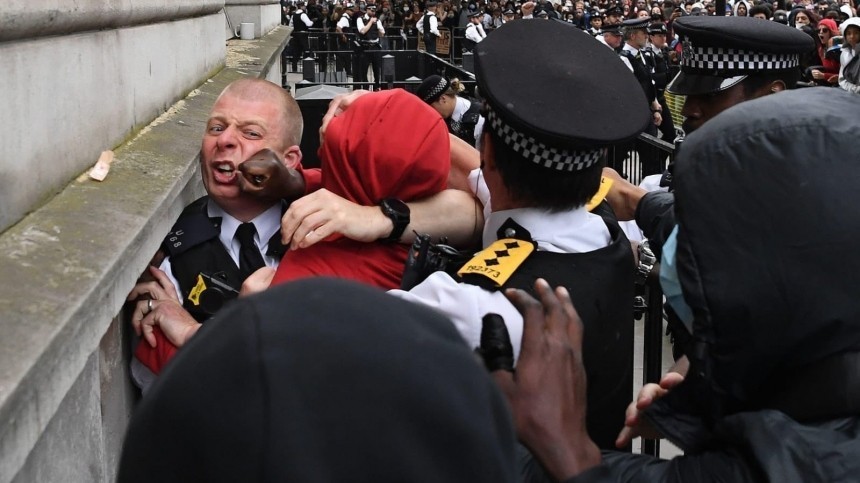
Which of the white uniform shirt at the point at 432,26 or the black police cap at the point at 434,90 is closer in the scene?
the black police cap at the point at 434,90

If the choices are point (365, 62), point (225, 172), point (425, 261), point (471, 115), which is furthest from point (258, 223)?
point (365, 62)

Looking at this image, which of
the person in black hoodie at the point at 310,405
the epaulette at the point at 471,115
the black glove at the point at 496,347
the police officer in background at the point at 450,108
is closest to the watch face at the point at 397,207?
the black glove at the point at 496,347

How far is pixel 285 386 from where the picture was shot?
1038 millimetres

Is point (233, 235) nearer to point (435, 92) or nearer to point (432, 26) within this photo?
point (435, 92)

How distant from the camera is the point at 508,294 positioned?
195 centimetres

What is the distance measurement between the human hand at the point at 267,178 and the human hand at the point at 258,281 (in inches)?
9.1

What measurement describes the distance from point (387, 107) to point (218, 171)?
2.03 ft

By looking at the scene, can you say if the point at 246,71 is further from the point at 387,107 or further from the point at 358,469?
the point at 358,469

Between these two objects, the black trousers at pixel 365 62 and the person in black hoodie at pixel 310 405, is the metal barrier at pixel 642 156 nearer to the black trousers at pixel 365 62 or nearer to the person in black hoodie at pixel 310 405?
the person in black hoodie at pixel 310 405

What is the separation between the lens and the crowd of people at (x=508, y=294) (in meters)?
1.06

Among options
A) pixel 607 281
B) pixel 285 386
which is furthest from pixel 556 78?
pixel 285 386

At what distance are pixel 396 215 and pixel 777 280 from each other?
4.10 feet

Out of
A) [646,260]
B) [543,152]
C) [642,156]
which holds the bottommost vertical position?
[642,156]

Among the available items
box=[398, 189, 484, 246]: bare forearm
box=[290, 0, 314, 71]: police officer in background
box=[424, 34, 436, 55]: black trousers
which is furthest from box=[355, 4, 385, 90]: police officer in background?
box=[398, 189, 484, 246]: bare forearm
